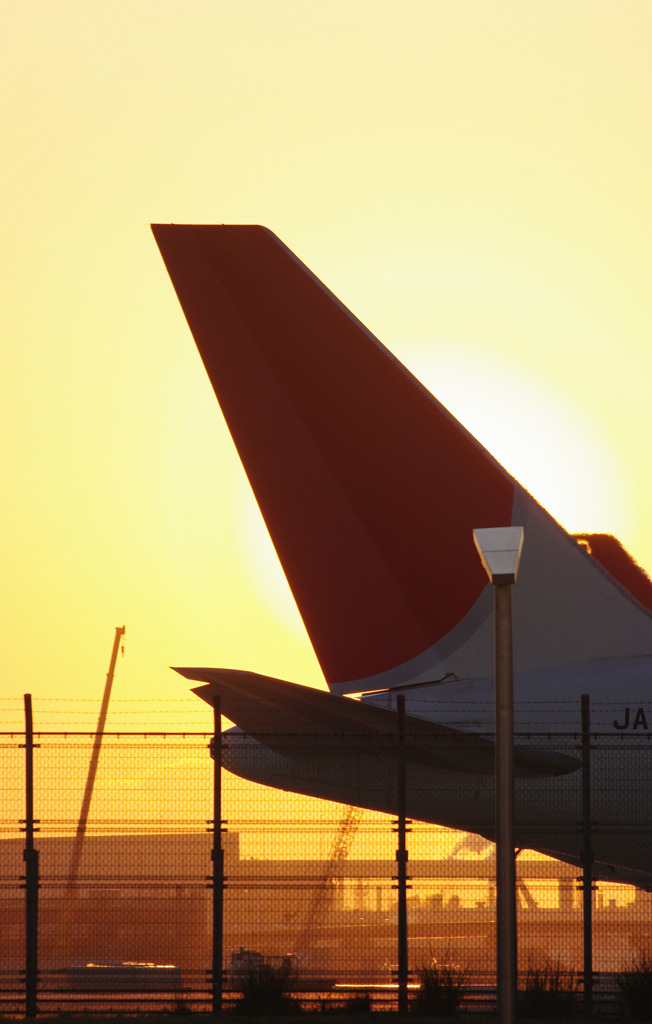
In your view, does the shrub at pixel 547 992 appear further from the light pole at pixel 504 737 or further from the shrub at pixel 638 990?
the light pole at pixel 504 737

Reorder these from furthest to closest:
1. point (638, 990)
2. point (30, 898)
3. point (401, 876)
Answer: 1. point (638, 990)
2. point (30, 898)
3. point (401, 876)

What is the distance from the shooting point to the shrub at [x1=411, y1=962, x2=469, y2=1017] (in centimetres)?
1372

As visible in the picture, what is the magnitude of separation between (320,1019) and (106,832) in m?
3.15

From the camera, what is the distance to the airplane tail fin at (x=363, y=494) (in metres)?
15.1

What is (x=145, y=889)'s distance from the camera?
1330 cm

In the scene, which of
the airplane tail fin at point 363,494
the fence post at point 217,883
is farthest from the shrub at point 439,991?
the airplane tail fin at point 363,494

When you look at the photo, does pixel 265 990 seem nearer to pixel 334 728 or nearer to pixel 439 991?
pixel 439 991

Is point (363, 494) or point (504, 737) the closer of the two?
point (504, 737)

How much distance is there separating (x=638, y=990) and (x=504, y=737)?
683cm

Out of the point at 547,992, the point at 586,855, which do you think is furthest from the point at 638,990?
the point at 586,855

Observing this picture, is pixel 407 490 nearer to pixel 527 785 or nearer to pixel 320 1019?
pixel 527 785

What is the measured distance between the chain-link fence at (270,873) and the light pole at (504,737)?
15.4ft

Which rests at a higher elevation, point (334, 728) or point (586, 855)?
point (334, 728)

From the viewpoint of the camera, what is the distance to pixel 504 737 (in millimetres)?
8773
